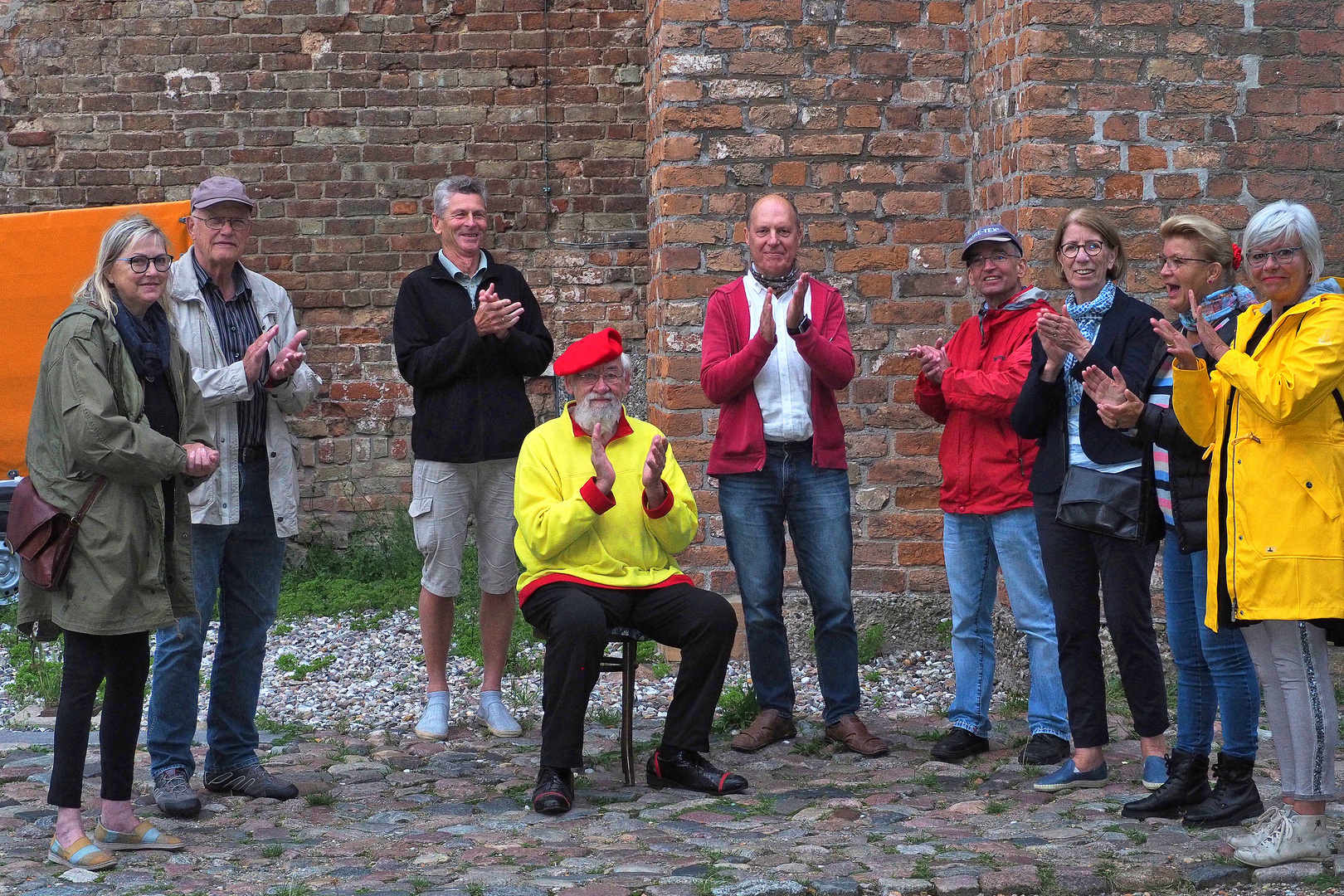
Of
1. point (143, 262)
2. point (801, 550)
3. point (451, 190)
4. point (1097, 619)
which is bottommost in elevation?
point (1097, 619)

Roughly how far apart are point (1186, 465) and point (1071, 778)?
3.80 feet

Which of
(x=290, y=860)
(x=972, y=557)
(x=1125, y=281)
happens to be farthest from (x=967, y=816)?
(x=1125, y=281)

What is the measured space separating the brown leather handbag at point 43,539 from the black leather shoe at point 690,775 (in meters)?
2.01

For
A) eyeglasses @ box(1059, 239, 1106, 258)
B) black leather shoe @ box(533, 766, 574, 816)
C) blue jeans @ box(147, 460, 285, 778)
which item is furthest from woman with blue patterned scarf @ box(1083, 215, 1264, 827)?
blue jeans @ box(147, 460, 285, 778)

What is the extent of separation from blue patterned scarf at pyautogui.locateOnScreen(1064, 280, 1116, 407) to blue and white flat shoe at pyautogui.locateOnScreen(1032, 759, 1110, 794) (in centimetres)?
122

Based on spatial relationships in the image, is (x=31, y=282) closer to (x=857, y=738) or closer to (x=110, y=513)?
(x=110, y=513)

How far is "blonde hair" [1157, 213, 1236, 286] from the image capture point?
4.06 metres

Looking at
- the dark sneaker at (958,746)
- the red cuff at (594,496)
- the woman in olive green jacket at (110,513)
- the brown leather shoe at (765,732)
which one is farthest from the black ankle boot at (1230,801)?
the woman in olive green jacket at (110,513)

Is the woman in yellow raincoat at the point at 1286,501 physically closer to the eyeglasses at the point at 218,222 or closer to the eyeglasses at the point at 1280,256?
the eyeglasses at the point at 1280,256

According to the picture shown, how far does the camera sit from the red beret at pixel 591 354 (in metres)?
4.62

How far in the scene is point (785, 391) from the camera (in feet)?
16.4

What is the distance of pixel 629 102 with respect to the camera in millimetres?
8344

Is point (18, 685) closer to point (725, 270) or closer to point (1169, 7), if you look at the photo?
point (725, 270)

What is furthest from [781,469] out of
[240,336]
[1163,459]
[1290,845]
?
[1290,845]
